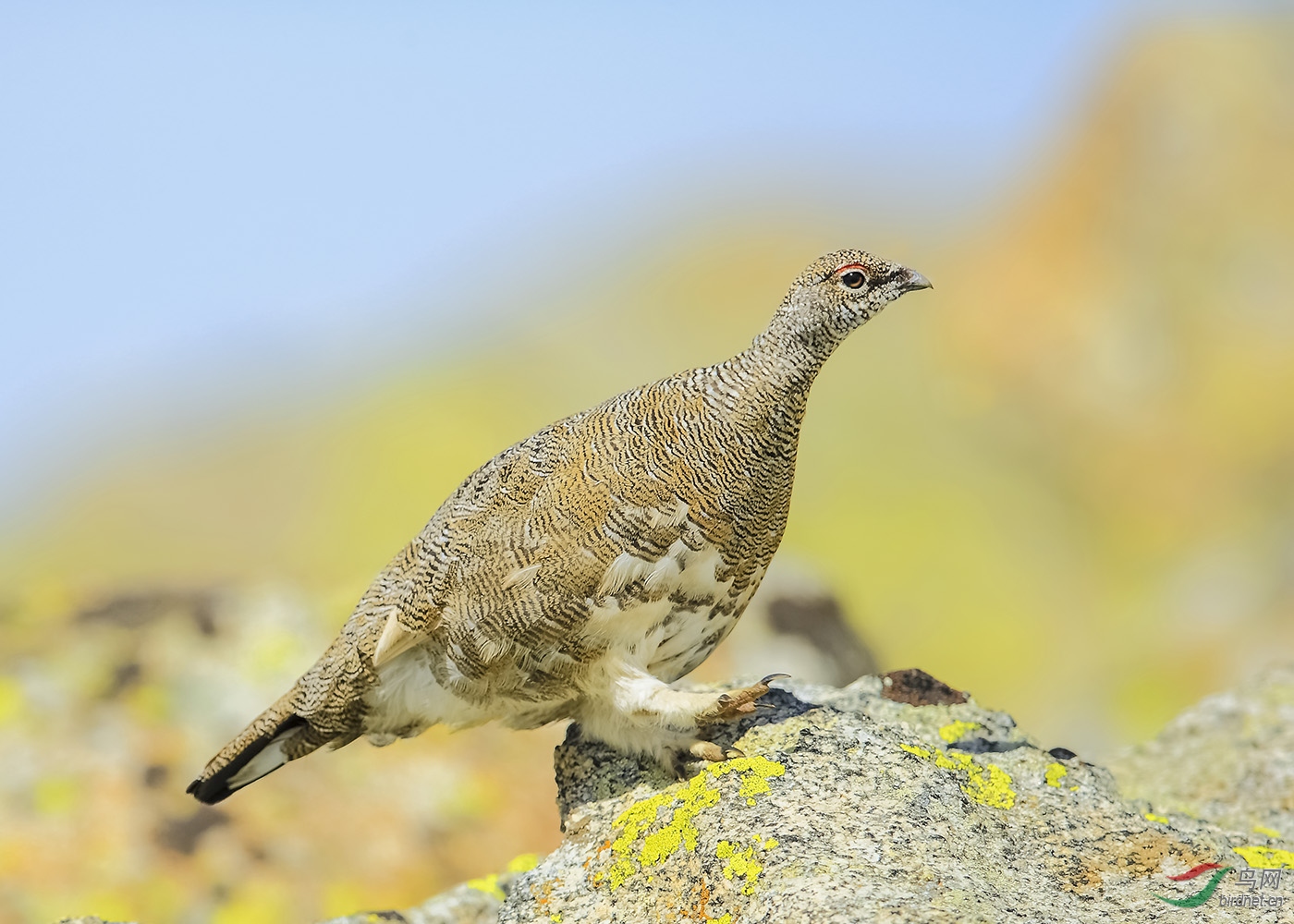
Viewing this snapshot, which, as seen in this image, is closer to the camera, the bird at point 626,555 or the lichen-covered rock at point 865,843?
the lichen-covered rock at point 865,843

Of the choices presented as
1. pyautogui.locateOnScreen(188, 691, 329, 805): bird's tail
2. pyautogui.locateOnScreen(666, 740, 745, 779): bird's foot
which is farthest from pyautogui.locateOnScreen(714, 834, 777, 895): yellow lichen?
pyautogui.locateOnScreen(188, 691, 329, 805): bird's tail

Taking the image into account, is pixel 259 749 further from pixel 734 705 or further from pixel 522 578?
pixel 734 705

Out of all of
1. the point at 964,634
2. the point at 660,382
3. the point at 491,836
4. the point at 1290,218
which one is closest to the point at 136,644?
the point at 491,836

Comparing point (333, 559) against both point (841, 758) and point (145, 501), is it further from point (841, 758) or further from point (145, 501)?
point (841, 758)

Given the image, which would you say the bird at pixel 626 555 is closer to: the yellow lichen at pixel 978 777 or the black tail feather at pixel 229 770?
the black tail feather at pixel 229 770

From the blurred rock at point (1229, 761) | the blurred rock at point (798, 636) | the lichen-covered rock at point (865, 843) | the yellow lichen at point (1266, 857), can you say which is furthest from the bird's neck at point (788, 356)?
the blurred rock at point (798, 636)
